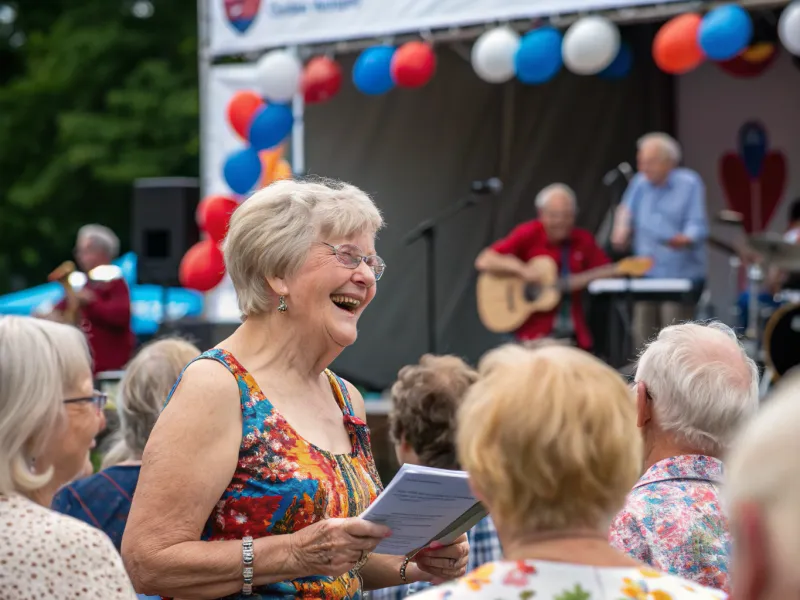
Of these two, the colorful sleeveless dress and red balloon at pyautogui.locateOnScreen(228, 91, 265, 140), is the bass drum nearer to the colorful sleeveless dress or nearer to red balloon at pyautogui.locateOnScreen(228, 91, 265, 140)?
red balloon at pyautogui.locateOnScreen(228, 91, 265, 140)

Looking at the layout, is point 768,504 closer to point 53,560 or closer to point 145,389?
point 53,560

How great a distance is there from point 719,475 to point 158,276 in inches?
336

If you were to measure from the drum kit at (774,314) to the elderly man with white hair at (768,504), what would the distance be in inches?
226

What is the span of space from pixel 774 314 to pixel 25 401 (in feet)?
19.1

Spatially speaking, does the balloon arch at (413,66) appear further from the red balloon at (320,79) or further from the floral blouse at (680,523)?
the floral blouse at (680,523)

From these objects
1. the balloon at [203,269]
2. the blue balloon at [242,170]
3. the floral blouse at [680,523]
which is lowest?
the balloon at [203,269]

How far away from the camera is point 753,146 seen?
12.5 meters

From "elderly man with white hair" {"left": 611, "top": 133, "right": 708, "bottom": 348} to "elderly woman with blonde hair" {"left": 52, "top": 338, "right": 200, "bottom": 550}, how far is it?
6025 millimetres

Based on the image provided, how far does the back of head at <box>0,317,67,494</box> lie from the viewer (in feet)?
6.46

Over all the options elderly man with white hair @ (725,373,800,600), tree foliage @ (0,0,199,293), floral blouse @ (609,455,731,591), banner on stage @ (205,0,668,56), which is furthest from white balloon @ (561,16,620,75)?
tree foliage @ (0,0,199,293)

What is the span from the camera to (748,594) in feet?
3.90

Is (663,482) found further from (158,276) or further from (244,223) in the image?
(158,276)

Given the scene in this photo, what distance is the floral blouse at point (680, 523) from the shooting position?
2.27 m

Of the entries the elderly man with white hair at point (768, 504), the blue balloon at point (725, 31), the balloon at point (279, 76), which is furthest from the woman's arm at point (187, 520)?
the balloon at point (279, 76)
